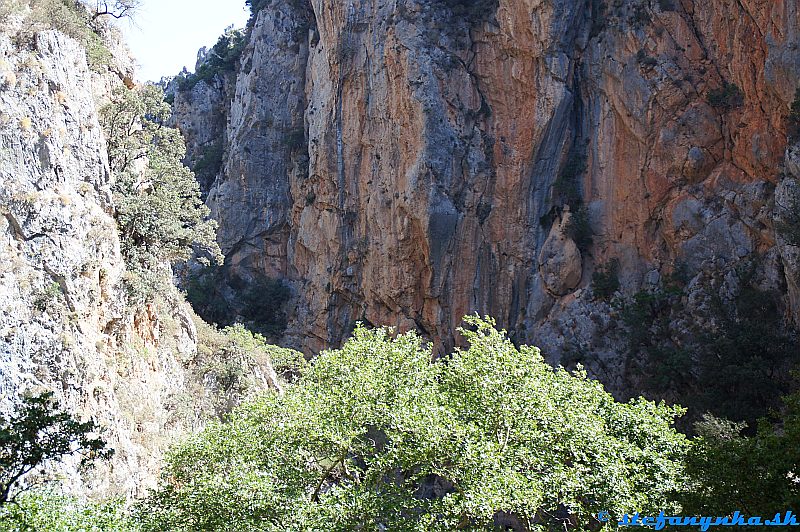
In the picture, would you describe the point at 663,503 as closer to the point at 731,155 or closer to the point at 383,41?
the point at 731,155

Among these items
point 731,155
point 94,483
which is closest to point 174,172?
point 94,483

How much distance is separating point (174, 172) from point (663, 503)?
1910 cm

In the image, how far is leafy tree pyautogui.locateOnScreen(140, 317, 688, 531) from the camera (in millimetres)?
12453

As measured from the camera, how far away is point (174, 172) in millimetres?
24938

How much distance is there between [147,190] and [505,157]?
1668 centimetres

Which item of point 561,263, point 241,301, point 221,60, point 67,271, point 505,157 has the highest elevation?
point 221,60

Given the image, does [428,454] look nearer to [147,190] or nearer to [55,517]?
[55,517]

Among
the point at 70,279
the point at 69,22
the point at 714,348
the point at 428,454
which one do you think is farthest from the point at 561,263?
the point at 69,22

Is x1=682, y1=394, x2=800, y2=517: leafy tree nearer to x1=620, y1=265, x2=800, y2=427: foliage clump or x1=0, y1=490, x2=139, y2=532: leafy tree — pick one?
x1=0, y1=490, x2=139, y2=532: leafy tree

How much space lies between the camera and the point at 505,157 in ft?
110

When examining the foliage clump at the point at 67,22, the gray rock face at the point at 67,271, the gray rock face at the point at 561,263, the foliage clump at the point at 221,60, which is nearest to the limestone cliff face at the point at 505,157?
the gray rock face at the point at 561,263

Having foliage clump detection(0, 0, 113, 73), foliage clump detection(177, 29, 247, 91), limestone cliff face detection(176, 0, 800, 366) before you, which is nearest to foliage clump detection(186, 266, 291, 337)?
limestone cliff face detection(176, 0, 800, 366)

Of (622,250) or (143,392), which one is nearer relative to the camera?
(143,392)

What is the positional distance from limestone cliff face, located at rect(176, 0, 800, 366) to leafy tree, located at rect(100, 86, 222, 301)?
12.1m
